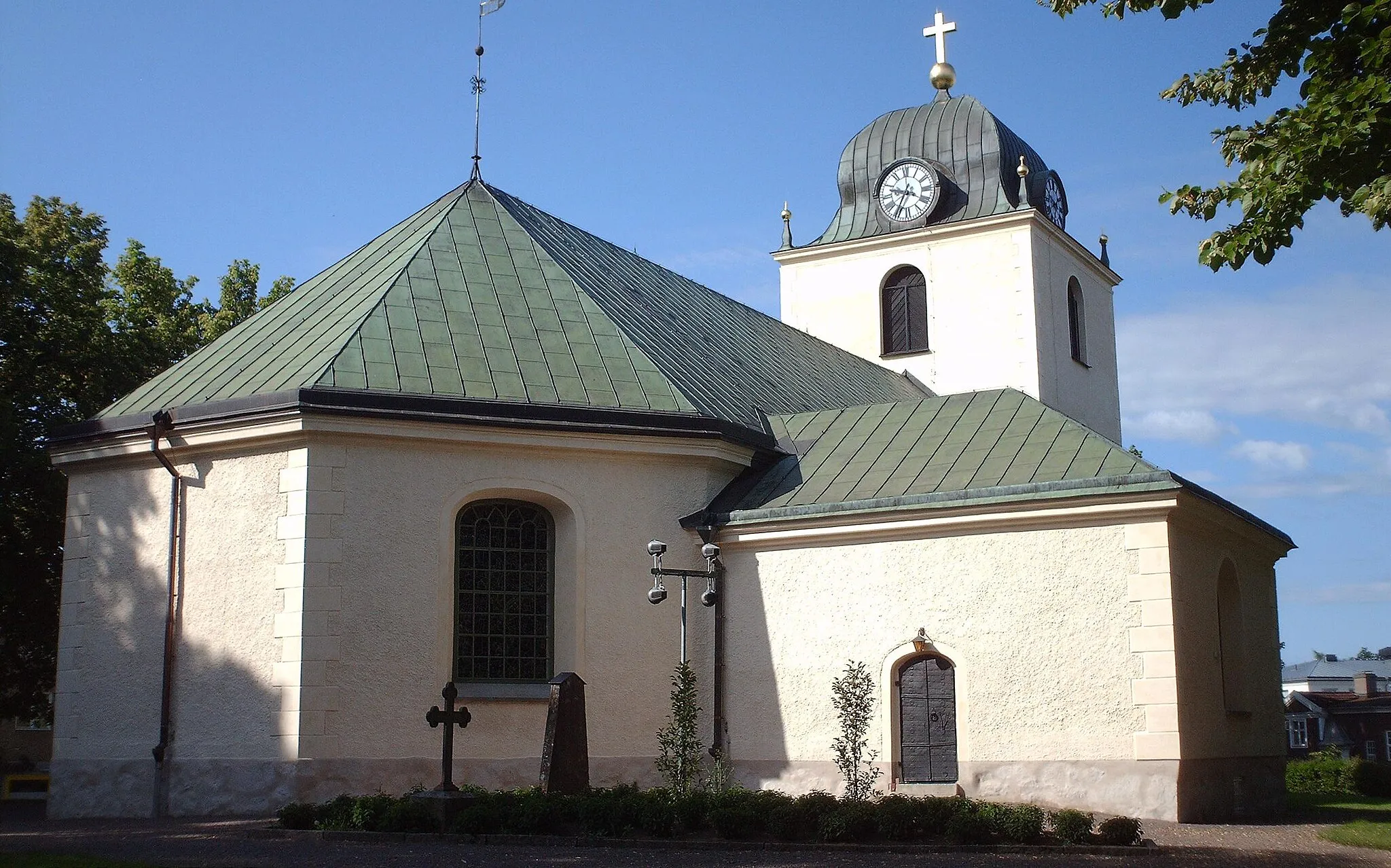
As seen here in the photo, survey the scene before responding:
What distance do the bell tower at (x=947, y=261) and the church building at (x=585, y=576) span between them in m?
11.1

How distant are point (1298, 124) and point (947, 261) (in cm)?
2162

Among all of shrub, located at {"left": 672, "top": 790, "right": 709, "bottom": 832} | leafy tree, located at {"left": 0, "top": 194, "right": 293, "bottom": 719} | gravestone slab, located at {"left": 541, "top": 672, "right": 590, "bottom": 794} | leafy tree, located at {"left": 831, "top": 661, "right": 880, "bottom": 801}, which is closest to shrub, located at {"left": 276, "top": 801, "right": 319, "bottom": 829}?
gravestone slab, located at {"left": 541, "top": 672, "right": 590, "bottom": 794}

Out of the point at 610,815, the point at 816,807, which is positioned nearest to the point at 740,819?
the point at 816,807

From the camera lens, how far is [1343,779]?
87.6ft

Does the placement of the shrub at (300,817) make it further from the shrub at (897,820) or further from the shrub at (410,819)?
the shrub at (897,820)

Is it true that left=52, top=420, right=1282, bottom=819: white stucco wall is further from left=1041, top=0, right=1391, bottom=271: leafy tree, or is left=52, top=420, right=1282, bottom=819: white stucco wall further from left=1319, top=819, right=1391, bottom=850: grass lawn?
left=1041, top=0, right=1391, bottom=271: leafy tree

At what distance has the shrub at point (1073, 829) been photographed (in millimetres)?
11898

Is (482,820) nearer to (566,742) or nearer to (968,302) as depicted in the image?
(566,742)

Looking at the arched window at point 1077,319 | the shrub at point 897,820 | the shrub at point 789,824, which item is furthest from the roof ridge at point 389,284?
the arched window at point 1077,319

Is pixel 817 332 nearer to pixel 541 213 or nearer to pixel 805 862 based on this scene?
pixel 541 213

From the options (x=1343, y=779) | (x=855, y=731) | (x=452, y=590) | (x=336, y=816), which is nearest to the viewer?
(x=336, y=816)

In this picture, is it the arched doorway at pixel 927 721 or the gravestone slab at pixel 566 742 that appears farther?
the arched doorway at pixel 927 721

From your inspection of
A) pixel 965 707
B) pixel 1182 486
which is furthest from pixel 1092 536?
pixel 965 707

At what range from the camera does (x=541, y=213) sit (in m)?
23.4
